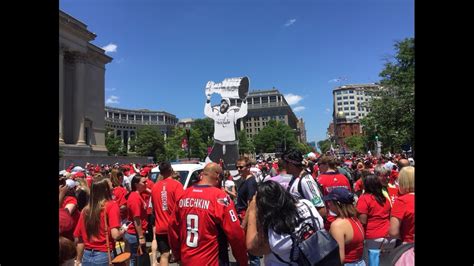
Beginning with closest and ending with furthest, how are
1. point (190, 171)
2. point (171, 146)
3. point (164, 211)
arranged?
point (164, 211), point (190, 171), point (171, 146)

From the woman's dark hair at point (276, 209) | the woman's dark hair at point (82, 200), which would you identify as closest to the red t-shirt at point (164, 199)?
the woman's dark hair at point (82, 200)

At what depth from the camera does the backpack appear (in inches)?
115

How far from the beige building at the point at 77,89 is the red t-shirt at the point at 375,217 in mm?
49036

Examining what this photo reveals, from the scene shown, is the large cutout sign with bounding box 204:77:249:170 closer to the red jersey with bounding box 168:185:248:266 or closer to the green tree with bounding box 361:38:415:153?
the green tree with bounding box 361:38:415:153

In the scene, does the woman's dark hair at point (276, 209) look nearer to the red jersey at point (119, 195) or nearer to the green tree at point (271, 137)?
the red jersey at point (119, 195)

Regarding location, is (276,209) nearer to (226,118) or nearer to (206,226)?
(206,226)

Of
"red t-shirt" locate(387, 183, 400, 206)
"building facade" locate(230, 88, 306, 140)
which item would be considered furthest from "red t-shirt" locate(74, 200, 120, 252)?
"building facade" locate(230, 88, 306, 140)

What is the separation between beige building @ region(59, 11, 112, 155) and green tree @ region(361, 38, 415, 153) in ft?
130

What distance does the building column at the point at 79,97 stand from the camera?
53375 millimetres
